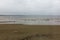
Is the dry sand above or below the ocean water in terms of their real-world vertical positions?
below

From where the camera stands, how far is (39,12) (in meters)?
0.44

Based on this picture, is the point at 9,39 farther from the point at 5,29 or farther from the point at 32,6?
the point at 32,6

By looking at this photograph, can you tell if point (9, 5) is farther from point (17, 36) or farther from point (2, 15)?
point (17, 36)

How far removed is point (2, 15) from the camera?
427 millimetres

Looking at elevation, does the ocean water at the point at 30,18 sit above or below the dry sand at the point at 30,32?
above

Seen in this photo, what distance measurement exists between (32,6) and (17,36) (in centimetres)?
16

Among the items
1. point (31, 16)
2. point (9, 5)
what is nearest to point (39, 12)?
point (31, 16)

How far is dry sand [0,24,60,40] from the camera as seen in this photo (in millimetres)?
364

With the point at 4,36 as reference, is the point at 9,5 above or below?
above

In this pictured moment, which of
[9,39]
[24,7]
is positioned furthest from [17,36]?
[24,7]

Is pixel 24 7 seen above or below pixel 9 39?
above

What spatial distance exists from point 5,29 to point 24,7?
5.7 inches

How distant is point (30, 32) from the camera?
368mm

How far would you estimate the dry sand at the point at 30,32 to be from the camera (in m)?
0.36
